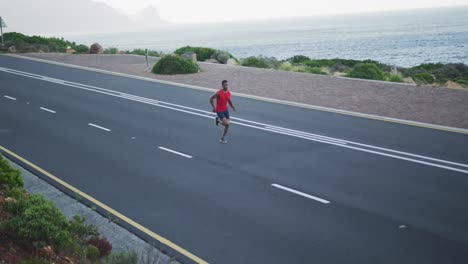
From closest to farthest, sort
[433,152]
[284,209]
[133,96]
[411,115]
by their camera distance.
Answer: [284,209] → [433,152] → [411,115] → [133,96]

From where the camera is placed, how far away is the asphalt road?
8148mm

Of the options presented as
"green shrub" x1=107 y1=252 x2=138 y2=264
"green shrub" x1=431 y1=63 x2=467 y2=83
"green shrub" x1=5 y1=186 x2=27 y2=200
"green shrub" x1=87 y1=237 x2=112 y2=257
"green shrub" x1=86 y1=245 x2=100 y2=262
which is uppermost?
"green shrub" x1=5 y1=186 x2=27 y2=200

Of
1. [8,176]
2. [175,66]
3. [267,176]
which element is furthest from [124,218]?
[175,66]

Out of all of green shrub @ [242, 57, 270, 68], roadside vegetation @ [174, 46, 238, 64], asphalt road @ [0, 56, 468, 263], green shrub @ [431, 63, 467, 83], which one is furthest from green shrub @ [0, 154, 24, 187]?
green shrub @ [431, 63, 467, 83]

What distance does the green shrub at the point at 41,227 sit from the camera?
7176 millimetres

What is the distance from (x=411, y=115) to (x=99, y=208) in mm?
11546

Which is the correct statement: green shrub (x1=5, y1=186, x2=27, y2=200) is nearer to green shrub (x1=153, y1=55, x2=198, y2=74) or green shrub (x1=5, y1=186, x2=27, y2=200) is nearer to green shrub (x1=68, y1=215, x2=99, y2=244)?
green shrub (x1=68, y1=215, x2=99, y2=244)

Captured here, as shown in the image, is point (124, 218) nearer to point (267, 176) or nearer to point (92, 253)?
point (92, 253)

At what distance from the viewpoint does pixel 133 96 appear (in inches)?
912

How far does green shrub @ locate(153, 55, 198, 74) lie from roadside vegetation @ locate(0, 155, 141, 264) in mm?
21919

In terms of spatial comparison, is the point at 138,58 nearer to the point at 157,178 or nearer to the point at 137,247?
the point at 157,178

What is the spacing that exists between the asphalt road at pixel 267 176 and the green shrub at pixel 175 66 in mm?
9120

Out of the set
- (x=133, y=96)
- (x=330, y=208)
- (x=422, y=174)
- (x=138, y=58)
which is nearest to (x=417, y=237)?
(x=330, y=208)

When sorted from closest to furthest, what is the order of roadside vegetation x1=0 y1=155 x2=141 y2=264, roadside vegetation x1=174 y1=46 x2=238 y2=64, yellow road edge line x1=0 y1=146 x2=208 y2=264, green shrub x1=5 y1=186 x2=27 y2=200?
roadside vegetation x1=0 y1=155 x2=141 y2=264, yellow road edge line x1=0 y1=146 x2=208 y2=264, green shrub x1=5 y1=186 x2=27 y2=200, roadside vegetation x1=174 y1=46 x2=238 y2=64
